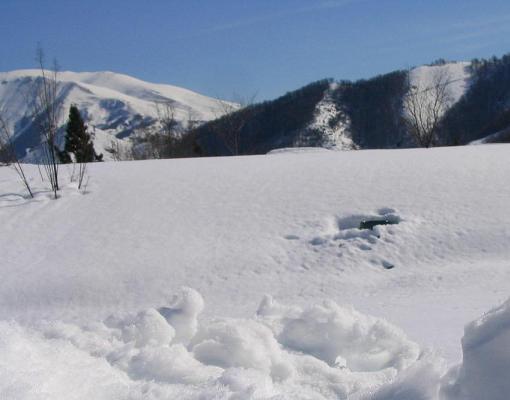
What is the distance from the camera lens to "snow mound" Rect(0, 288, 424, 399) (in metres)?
2.95

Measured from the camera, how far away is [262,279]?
743cm

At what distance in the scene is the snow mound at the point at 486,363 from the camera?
1948 millimetres

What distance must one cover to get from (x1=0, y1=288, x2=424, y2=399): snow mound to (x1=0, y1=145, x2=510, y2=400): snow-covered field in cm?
1

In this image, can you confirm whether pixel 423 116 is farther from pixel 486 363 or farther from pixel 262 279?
pixel 486 363

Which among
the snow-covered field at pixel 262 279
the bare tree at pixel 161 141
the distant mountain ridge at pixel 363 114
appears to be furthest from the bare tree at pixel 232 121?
the distant mountain ridge at pixel 363 114

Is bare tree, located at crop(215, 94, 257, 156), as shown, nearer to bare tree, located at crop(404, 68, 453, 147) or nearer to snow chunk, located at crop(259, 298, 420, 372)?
bare tree, located at crop(404, 68, 453, 147)

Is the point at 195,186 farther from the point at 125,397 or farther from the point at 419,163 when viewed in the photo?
the point at 125,397

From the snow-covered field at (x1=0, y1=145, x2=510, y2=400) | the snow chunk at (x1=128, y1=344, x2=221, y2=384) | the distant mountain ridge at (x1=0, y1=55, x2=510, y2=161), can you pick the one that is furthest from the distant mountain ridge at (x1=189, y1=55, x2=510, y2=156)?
the snow chunk at (x1=128, y1=344, x2=221, y2=384)

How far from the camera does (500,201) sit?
882 cm

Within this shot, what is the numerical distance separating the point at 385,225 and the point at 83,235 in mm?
5031

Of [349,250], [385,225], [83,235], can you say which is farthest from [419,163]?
[83,235]

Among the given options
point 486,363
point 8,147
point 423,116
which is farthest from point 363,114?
point 486,363

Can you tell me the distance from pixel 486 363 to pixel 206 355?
216 centimetres

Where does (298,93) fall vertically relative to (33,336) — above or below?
above
